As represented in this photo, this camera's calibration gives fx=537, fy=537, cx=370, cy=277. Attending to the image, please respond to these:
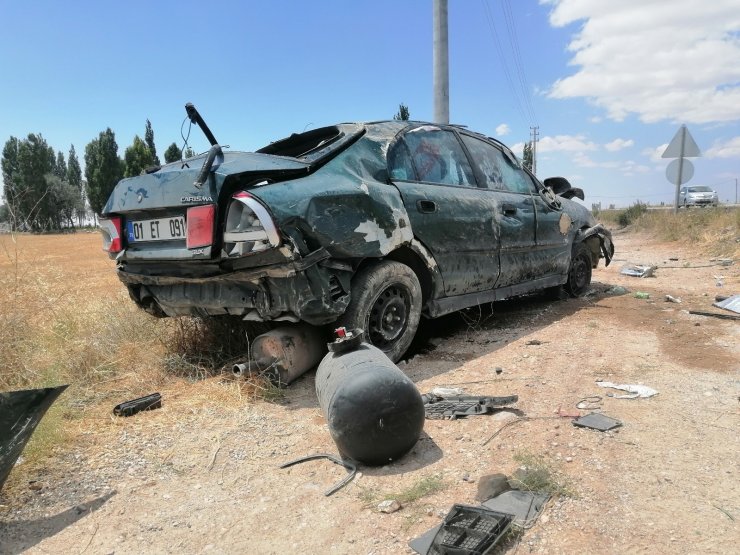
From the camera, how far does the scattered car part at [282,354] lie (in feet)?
11.0

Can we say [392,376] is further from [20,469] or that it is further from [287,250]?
[20,469]

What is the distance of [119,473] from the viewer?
251cm

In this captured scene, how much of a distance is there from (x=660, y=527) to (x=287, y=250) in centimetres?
210

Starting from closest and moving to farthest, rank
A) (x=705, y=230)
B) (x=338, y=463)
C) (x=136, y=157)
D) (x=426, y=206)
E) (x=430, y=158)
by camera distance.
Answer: (x=338, y=463)
(x=426, y=206)
(x=430, y=158)
(x=705, y=230)
(x=136, y=157)

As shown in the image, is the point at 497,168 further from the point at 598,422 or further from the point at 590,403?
the point at 598,422

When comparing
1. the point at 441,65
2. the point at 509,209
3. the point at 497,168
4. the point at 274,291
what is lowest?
the point at 274,291

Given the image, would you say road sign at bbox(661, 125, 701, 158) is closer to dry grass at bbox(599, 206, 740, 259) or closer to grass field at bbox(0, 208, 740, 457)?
dry grass at bbox(599, 206, 740, 259)

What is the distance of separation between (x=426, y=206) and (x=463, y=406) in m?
1.56


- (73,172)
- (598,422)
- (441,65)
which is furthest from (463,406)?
(73,172)

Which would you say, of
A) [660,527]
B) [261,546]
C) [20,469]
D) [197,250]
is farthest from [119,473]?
[660,527]

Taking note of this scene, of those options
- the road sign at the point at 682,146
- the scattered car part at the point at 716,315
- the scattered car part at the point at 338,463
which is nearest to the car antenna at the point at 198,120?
the scattered car part at the point at 338,463

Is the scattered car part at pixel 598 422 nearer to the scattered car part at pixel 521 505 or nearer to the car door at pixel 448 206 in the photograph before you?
the scattered car part at pixel 521 505

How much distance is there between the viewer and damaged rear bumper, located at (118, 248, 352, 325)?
3.08 meters

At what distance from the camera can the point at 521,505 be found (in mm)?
1959
